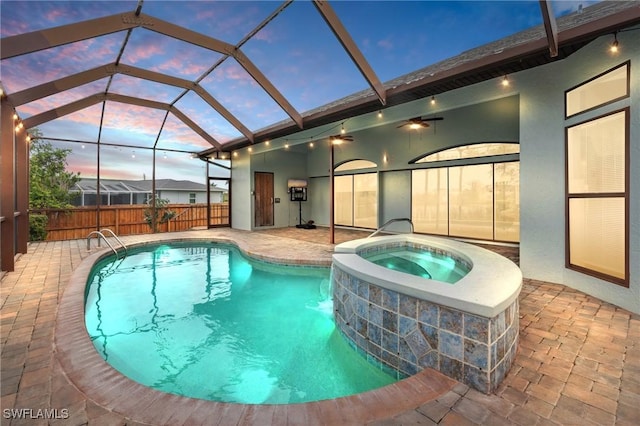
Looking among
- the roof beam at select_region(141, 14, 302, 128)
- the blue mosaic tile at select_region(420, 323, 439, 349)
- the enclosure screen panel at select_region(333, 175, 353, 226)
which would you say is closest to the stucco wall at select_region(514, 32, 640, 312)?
the blue mosaic tile at select_region(420, 323, 439, 349)

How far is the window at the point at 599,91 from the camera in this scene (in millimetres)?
3623

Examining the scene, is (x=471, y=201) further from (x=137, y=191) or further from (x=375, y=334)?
(x=137, y=191)

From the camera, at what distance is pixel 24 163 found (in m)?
6.71

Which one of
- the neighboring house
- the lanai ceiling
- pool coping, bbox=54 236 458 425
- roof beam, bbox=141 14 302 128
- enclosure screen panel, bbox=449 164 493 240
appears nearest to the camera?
pool coping, bbox=54 236 458 425

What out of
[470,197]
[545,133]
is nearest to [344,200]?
[470,197]

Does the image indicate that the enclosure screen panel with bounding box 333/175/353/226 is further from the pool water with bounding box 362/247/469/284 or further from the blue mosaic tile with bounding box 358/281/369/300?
the blue mosaic tile with bounding box 358/281/369/300

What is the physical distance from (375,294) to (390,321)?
0.29m

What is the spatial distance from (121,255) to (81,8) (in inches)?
235

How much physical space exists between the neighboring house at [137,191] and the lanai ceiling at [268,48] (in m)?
11.1

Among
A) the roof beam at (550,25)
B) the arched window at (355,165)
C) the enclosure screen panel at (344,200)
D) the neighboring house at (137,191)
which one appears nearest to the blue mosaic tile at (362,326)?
the roof beam at (550,25)

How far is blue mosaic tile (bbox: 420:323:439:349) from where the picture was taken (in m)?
2.21

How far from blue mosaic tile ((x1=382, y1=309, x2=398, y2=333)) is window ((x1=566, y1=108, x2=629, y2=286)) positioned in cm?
341

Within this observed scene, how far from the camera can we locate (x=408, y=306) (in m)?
2.41

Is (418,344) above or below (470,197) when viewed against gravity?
below
